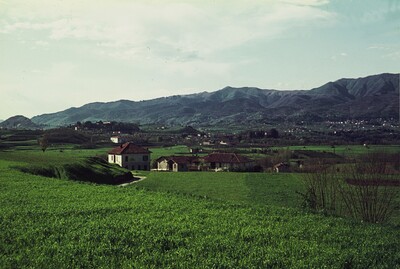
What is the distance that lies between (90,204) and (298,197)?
31.7 meters

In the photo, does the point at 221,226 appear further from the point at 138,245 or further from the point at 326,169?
the point at 326,169

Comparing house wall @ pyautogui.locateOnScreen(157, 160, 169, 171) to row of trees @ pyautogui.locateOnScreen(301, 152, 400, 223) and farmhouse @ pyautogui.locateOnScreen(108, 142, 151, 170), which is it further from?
row of trees @ pyautogui.locateOnScreen(301, 152, 400, 223)

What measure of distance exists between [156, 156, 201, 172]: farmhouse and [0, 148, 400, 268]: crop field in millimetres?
76232

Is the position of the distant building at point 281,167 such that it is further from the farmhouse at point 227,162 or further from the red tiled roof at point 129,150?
the red tiled roof at point 129,150

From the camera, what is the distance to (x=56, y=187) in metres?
36.6

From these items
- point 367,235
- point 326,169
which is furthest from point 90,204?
point 326,169

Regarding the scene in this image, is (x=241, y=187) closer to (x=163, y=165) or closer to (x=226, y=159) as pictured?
(x=226, y=159)

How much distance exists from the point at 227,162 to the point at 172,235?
87.7 meters

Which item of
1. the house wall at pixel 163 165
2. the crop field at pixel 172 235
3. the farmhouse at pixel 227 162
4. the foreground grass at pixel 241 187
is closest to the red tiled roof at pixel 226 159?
the farmhouse at pixel 227 162

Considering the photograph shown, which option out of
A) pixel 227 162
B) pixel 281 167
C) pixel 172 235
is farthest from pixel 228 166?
pixel 172 235

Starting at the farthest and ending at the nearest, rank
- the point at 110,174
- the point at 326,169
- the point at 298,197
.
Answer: the point at 110,174 < the point at 298,197 < the point at 326,169

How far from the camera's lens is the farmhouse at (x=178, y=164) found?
10886cm

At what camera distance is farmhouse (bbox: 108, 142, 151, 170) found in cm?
10800

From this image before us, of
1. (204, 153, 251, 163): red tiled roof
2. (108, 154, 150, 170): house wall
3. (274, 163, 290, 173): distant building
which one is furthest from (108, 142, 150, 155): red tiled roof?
(274, 163, 290, 173): distant building
